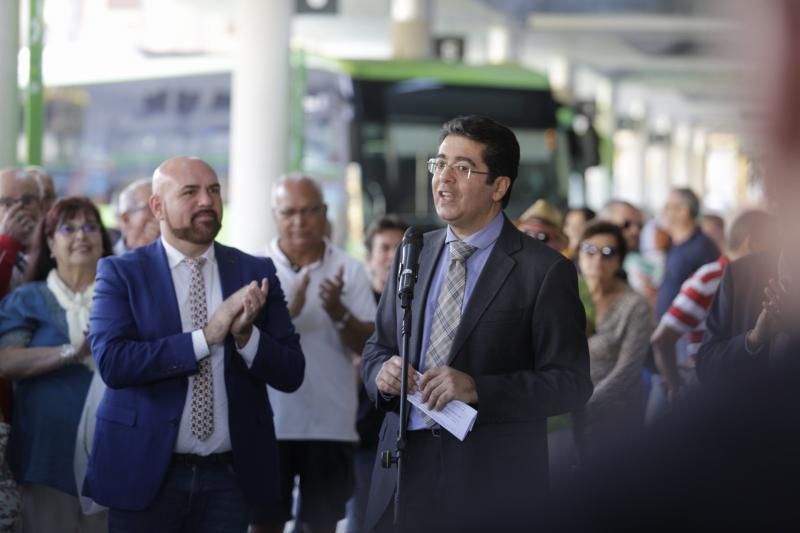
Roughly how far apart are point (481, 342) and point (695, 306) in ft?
14.5

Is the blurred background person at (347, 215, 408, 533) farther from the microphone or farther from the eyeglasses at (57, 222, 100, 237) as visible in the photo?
the microphone

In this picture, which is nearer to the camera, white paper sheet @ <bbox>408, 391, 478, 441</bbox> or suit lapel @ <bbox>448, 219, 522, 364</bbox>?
white paper sheet @ <bbox>408, 391, 478, 441</bbox>

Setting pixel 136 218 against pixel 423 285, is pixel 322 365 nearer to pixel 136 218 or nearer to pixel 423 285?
pixel 136 218

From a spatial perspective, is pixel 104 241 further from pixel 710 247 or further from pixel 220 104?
pixel 220 104

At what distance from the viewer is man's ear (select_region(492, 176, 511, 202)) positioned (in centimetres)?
469

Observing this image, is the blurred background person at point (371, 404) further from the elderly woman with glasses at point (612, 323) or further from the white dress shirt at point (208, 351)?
the white dress shirt at point (208, 351)

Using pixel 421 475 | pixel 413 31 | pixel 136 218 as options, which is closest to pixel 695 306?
pixel 136 218

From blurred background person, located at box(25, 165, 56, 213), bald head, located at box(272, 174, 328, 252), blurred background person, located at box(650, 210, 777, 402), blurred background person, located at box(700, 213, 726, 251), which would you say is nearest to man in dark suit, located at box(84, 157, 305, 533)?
bald head, located at box(272, 174, 328, 252)

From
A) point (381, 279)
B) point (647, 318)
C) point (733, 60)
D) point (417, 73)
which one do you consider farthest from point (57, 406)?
point (417, 73)

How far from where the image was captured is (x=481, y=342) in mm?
4496

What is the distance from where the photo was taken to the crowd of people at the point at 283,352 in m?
4.50

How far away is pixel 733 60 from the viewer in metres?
1.21

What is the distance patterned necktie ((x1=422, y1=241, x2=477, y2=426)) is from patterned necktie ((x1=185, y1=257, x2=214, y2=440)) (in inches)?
40.6

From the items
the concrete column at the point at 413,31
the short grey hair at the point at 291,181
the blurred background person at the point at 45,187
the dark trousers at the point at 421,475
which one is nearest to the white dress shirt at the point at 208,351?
the dark trousers at the point at 421,475
